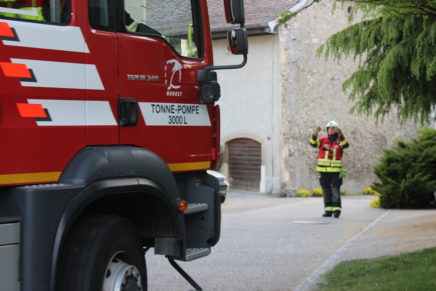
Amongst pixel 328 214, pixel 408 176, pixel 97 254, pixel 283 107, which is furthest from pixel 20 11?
pixel 283 107

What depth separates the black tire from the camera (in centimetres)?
503

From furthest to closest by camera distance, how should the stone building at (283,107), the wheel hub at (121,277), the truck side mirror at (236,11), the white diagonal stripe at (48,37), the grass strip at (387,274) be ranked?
the stone building at (283,107), the grass strip at (387,274), the truck side mirror at (236,11), the wheel hub at (121,277), the white diagonal stripe at (48,37)

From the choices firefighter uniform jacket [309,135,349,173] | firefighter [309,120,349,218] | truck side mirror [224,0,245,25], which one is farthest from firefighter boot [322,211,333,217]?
truck side mirror [224,0,245,25]

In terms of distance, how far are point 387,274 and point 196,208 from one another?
9.42 ft

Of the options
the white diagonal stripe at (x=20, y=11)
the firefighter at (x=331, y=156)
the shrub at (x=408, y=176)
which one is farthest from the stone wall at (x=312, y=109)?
the white diagonal stripe at (x=20, y=11)

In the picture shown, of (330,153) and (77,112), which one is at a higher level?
(77,112)

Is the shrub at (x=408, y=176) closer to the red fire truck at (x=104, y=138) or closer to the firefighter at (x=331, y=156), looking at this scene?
the firefighter at (x=331, y=156)

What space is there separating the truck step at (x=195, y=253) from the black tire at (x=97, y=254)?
69 cm

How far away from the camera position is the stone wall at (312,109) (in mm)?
25781

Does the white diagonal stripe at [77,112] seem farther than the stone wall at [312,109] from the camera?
No

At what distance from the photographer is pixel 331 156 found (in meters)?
15.2

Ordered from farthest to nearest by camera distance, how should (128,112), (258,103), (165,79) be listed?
(258,103) < (165,79) < (128,112)

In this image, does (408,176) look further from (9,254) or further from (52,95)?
(9,254)

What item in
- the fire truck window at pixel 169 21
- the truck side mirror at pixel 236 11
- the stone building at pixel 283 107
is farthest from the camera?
the stone building at pixel 283 107
